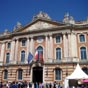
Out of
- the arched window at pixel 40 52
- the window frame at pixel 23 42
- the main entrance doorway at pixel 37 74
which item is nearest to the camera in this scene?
the arched window at pixel 40 52

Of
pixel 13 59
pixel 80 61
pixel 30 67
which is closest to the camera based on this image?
pixel 80 61

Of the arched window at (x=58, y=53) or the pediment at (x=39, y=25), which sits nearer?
the arched window at (x=58, y=53)

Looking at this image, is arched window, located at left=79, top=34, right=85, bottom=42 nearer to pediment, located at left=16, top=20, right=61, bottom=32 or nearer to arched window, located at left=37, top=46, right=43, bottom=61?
pediment, located at left=16, top=20, right=61, bottom=32

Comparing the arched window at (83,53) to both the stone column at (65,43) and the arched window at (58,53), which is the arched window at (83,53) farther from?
the arched window at (58,53)

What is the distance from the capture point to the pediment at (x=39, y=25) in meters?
33.2

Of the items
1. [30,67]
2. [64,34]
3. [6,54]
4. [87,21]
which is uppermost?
[87,21]

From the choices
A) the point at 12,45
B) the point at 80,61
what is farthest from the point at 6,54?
the point at 80,61

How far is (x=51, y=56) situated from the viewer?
31.7 meters

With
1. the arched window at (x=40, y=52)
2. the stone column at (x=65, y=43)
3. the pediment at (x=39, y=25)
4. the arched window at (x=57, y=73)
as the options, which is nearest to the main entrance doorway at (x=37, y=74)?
→ the arched window at (x=40, y=52)

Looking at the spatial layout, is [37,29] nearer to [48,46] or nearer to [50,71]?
[48,46]

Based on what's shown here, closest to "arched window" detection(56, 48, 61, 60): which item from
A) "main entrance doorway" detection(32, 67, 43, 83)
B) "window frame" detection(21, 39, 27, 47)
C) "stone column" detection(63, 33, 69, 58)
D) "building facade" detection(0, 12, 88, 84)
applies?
"building facade" detection(0, 12, 88, 84)

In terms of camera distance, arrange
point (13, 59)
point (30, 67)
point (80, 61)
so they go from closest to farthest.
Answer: point (80, 61) → point (30, 67) → point (13, 59)

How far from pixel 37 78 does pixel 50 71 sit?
11.0 feet

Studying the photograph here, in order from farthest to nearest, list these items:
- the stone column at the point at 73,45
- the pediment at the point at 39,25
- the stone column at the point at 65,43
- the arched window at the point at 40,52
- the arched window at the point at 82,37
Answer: the pediment at the point at 39,25 < the arched window at the point at 40,52 < the arched window at the point at 82,37 < the stone column at the point at 65,43 < the stone column at the point at 73,45
